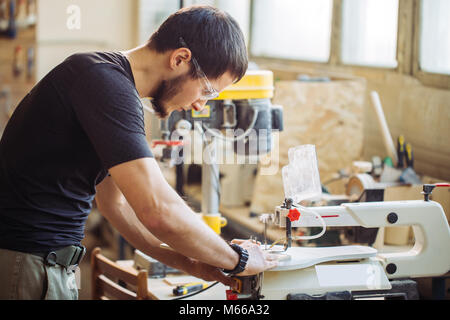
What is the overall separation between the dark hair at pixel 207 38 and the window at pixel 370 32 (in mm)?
1733

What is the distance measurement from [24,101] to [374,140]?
200 centimetres

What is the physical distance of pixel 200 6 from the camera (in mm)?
1403

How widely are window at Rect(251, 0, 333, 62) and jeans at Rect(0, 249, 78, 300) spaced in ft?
8.44

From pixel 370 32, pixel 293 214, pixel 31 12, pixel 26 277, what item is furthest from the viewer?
pixel 31 12

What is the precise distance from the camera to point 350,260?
162cm

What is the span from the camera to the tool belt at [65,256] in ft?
4.42

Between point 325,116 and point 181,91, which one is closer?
point 181,91

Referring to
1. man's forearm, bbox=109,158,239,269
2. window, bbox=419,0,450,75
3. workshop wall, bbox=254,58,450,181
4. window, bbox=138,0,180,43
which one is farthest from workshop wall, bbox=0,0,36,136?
man's forearm, bbox=109,158,239,269

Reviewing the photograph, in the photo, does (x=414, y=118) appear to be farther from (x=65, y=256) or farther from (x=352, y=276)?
(x=65, y=256)

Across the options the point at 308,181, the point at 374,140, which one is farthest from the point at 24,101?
the point at 374,140

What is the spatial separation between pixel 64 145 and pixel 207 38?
0.39m

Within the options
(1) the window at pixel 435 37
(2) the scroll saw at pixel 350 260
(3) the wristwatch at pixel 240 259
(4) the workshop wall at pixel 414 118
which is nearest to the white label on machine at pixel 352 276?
(2) the scroll saw at pixel 350 260

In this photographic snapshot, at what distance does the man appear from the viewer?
3.97 feet

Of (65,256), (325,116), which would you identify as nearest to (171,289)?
(65,256)
